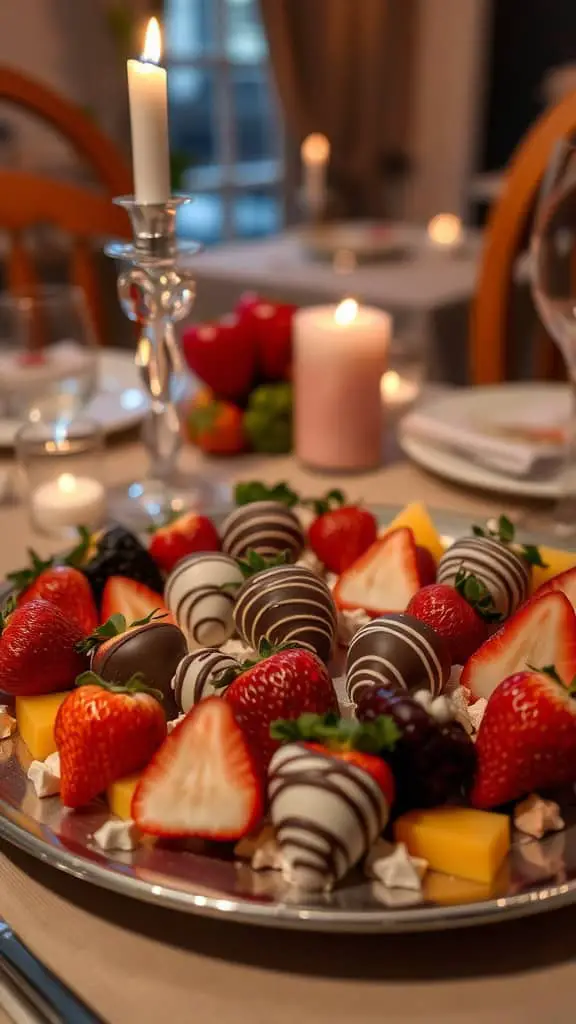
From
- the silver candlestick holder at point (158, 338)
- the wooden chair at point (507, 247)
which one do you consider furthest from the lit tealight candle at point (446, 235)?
the silver candlestick holder at point (158, 338)

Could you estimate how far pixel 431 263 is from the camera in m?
2.31

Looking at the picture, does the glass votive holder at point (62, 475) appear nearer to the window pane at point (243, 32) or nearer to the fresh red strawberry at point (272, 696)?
the fresh red strawberry at point (272, 696)

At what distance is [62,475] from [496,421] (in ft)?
1.54

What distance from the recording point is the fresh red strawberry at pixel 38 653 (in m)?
0.56

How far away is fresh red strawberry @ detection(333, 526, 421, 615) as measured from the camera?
688 mm

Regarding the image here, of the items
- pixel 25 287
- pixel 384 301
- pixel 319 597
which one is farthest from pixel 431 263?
pixel 319 597

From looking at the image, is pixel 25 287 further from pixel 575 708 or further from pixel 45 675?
pixel 575 708

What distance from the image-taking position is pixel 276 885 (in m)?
0.45

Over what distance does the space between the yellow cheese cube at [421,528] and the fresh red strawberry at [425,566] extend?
20 millimetres

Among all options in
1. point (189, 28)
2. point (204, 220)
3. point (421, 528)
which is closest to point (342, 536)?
point (421, 528)

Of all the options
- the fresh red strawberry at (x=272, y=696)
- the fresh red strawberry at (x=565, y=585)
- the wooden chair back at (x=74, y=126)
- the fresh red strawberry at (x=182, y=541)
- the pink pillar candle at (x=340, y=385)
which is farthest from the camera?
the wooden chair back at (x=74, y=126)

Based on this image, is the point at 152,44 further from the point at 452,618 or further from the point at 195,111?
the point at 195,111

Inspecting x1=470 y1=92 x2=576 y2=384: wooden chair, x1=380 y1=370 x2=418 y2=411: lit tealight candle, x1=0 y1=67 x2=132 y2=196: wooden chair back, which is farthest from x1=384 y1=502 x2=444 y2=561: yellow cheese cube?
x1=0 y1=67 x2=132 y2=196: wooden chair back

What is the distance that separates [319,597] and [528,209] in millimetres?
1107
